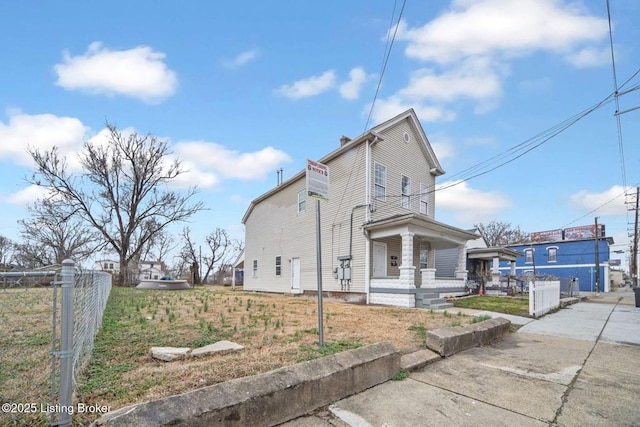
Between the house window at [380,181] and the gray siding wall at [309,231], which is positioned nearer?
the gray siding wall at [309,231]

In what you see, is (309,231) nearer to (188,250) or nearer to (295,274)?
(295,274)

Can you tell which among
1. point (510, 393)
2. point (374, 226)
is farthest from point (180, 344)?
point (374, 226)

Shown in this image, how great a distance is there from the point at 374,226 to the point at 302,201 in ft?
18.7

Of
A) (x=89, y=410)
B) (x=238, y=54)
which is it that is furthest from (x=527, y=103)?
(x=89, y=410)

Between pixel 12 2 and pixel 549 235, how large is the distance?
A: 56158 millimetres

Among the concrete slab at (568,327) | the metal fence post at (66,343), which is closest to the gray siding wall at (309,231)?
the concrete slab at (568,327)

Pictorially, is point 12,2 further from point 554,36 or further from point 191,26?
point 554,36

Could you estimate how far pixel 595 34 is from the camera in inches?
315

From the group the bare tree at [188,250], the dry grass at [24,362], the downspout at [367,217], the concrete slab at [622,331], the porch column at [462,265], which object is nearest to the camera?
the dry grass at [24,362]

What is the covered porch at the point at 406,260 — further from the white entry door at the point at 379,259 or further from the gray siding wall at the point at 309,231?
the gray siding wall at the point at 309,231

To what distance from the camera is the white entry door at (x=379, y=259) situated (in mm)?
13898

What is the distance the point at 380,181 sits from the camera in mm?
14570

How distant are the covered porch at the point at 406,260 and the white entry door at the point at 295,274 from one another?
5.04 metres

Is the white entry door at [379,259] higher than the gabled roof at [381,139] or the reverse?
the reverse
